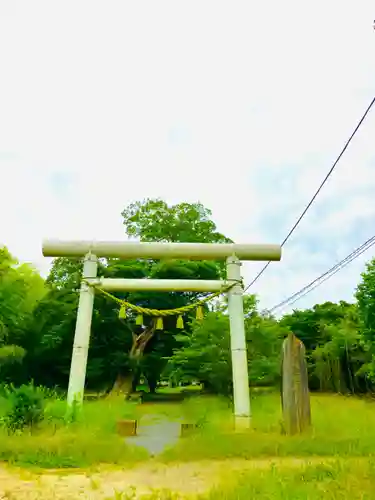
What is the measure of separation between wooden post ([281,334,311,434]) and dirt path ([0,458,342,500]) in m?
1.90

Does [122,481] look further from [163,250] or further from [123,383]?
[123,383]

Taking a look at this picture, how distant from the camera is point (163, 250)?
10.5 metres

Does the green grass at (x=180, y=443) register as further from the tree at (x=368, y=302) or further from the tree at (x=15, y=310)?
the tree at (x=15, y=310)

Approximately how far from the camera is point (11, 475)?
Answer: 5.80 meters

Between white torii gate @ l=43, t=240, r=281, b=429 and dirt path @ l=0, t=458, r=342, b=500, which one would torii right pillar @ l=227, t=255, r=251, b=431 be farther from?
dirt path @ l=0, t=458, r=342, b=500

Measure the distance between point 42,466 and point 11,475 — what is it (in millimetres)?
535

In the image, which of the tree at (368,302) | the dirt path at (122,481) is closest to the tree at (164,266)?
the tree at (368,302)

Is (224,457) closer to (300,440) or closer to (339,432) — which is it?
(300,440)

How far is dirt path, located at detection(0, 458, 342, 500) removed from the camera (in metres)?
4.89

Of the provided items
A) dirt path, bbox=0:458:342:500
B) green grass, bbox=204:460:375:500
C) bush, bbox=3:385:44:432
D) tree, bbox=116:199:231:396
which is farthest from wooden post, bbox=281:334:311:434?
tree, bbox=116:199:231:396

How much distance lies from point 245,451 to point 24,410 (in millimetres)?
4008

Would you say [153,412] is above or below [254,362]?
below

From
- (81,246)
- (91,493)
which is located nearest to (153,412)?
(81,246)

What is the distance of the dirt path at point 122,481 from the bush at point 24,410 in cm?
207
